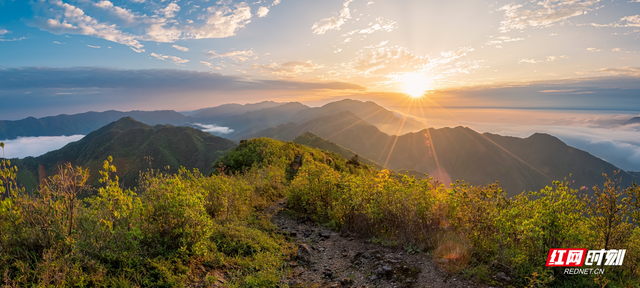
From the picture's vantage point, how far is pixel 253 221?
33.3ft

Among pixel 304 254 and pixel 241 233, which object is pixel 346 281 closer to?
pixel 304 254

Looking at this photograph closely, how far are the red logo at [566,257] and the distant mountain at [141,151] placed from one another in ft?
530

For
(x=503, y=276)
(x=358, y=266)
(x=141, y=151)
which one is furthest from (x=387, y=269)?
(x=141, y=151)

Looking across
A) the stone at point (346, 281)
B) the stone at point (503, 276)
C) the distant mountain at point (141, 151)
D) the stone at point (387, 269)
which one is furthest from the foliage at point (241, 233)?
the distant mountain at point (141, 151)

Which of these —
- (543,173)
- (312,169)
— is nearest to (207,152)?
(312,169)

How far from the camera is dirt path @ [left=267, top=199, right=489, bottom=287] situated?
6.13m

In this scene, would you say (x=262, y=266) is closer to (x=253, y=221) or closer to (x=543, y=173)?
(x=253, y=221)

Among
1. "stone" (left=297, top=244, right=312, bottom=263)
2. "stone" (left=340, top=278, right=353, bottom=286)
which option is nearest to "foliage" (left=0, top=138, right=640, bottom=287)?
"stone" (left=297, top=244, right=312, bottom=263)

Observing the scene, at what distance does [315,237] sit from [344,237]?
1.11 meters

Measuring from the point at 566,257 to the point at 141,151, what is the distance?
201 metres

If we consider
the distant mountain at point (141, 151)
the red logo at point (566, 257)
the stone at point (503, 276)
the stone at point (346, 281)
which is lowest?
the distant mountain at point (141, 151)

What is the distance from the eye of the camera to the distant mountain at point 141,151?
509 ft

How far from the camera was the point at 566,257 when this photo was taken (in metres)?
5.52

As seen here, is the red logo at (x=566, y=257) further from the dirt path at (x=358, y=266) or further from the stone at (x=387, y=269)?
the stone at (x=387, y=269)
